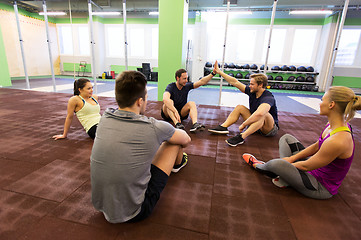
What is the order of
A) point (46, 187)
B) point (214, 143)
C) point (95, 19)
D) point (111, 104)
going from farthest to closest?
point (95, 19), point (111, 104), point (214, 143), point (46, 187)

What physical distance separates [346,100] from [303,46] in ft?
32.2

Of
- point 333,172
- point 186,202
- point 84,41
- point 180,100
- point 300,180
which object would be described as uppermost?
point 84,41

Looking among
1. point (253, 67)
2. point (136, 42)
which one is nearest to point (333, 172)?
point (253, 67)

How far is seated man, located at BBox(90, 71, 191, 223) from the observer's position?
0.98 meters

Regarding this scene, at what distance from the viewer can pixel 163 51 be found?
5082 millimetres

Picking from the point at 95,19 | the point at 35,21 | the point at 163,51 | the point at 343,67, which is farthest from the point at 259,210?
the point at 35,21

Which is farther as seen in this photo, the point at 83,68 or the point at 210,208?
the point at 83,68

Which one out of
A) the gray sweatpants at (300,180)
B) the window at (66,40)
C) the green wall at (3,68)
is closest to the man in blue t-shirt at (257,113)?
the gray sweatpants at (300,180)

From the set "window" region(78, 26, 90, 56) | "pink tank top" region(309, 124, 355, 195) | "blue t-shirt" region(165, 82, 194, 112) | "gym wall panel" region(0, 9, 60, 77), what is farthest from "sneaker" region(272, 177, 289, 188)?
"window" region(78, 26, 90, 56)

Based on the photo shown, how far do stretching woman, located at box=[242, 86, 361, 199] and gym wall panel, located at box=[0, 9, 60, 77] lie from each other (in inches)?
485

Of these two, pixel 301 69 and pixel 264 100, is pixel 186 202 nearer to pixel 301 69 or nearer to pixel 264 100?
pixel 264 100

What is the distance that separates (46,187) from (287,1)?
30.1 ft

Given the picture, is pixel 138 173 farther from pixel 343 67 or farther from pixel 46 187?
pixel 343 67

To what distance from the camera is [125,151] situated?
975 millimetres
